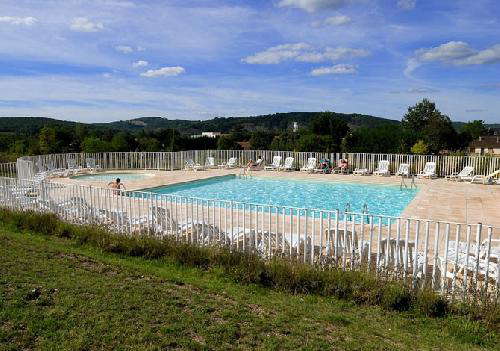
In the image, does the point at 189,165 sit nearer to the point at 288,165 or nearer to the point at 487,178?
the point at 288,165

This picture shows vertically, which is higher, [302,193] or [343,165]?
[343,165]

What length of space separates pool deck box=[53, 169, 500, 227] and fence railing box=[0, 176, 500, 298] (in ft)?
5.69

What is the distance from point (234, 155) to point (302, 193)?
7553 millimetres

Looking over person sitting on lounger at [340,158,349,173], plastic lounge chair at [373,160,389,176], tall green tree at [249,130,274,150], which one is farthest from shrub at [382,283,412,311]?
tall green tree at [249,130,274,150]

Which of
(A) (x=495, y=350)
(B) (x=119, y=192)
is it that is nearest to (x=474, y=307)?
(A) (x=495, y=350)

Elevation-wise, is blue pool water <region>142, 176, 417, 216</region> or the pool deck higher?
the pool deck

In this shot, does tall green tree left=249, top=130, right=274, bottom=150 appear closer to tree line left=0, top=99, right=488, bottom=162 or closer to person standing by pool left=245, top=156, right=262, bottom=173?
tree line left=0, top=99, right=488, bottom=162

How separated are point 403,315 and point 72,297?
359 cm

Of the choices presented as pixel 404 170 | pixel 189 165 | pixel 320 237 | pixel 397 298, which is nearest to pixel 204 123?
pixel 189 165

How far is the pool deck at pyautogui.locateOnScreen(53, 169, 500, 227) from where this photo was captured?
1002cm

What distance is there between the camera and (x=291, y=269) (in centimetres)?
535

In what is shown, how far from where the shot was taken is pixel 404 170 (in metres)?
17.1

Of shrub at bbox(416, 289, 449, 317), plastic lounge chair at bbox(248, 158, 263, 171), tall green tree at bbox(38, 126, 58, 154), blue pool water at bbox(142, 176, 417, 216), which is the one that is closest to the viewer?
shrub at bbox(416, 289, 449, 317)

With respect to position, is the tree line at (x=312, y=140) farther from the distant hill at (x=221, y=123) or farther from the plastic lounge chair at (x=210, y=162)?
the distant hill at (x=221, y=123)
